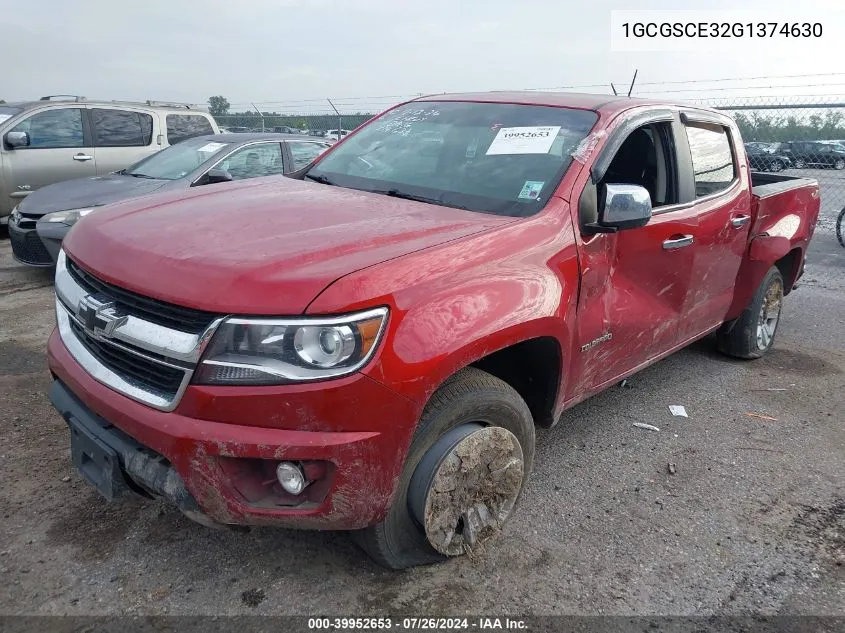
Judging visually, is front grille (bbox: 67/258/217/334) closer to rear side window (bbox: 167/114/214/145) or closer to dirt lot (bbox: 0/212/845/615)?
dirt lot (bbox: 0/212/845/615)

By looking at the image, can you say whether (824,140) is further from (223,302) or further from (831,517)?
(223,302)

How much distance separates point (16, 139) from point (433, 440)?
Answer: 8154 millimetres

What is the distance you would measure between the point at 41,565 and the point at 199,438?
3.43 feet

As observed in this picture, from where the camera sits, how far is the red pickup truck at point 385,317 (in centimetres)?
203

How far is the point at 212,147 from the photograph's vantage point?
6.88 metres

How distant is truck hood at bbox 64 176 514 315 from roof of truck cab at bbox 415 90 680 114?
971 millimetres

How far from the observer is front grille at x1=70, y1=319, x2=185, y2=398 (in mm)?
2129

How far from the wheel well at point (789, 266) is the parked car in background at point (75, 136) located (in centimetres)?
747

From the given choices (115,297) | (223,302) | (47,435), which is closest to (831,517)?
(223,302)

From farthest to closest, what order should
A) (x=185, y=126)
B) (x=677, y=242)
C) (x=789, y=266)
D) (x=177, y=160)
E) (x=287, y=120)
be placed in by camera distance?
(x=287, y=120), (x=185, y=126), (x=177, y=160), (x=789, y=266), (x=677, y=242)

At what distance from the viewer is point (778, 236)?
468 cm

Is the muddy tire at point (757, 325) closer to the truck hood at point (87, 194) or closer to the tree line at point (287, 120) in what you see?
the truck hood at point (87, 194)

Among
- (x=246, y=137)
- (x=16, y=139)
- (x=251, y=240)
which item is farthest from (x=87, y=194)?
(x=251, y=240)

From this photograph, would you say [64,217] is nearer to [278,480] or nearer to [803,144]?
[278,480]
